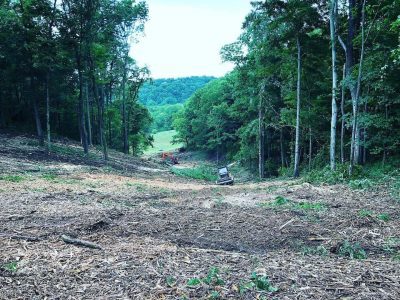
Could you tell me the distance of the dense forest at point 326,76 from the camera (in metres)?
15.8

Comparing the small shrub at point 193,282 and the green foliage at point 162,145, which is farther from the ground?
the small shrub at point 193,282

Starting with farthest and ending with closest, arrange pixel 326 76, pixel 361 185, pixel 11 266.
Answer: pixel 326 76 → pixel 361 185 → pixel 11 266

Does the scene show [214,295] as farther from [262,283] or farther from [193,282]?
[262,283]

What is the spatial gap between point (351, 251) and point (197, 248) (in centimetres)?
231

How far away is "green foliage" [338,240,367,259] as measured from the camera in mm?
5059

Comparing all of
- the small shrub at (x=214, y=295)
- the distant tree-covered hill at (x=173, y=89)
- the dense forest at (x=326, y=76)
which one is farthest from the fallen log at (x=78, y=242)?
the distant tree-covered hill at (x=173, y=89)

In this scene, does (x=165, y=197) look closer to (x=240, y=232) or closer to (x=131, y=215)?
(x=131, y=215)

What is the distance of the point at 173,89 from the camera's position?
6614 inches

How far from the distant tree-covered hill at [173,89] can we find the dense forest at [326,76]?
421ft

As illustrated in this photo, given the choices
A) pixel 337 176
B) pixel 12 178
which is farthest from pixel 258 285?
pixel 337 176

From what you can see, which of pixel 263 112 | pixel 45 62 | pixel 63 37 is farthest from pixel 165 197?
pixel 263 112

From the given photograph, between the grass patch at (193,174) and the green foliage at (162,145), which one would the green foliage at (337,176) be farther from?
the green foliage at (162,145)

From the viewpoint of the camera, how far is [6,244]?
4.91m

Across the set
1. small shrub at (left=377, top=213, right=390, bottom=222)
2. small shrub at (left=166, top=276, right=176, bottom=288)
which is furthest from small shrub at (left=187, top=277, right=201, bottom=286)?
small shrub at (left=377, top=213, right=390, bottom=222)
